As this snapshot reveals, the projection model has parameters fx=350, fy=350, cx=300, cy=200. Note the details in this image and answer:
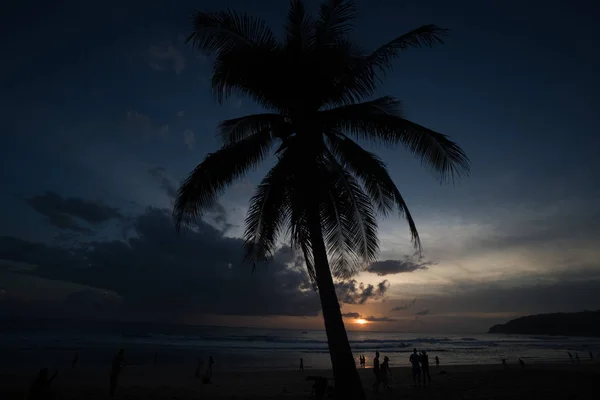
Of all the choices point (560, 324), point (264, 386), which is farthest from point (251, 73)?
point (560, 324)

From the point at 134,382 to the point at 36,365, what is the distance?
13.2 m

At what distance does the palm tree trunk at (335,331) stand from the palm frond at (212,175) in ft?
7.34

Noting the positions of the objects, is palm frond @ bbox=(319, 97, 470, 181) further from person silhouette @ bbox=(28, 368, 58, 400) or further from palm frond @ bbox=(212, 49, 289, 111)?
person silhouette @ bbox=(28, 368, 58, 400)

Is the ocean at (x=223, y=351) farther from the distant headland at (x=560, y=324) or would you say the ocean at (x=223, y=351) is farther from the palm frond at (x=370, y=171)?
the distant headland at (x=560, y=324)

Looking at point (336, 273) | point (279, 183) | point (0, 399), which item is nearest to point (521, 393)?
point (336, 273)

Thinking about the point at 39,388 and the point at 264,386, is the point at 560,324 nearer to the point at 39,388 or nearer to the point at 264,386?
the point at 264,386

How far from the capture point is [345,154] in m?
9.02

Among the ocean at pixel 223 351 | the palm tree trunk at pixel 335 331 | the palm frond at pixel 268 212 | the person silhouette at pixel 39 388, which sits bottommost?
the ocean at pixel 223 351

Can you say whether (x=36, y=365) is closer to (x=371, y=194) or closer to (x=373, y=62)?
(x=371, y=194)

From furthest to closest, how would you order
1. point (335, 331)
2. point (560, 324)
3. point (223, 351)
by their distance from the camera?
1. point (560, 324)
2. point (223, 351)
3. point (335, 331)

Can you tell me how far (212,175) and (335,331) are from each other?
440 cm

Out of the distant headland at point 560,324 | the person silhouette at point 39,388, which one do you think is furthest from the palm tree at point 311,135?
the distant headland at point 560,324

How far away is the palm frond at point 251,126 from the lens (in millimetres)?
9117

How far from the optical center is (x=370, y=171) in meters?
7.91
